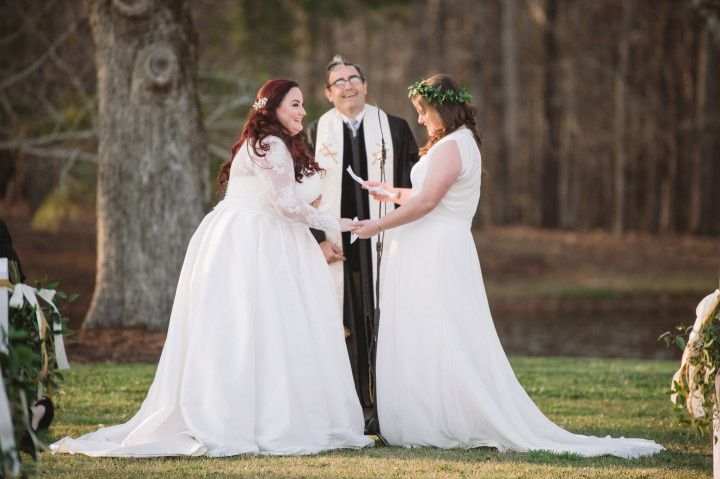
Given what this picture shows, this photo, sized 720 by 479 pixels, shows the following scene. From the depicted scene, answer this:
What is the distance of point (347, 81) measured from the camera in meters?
6.87

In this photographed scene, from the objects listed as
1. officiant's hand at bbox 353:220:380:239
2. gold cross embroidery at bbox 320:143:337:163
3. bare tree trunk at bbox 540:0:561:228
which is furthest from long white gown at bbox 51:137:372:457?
bare tree trunk at bbox 540:0:561:228

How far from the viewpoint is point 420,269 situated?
20.1 ft

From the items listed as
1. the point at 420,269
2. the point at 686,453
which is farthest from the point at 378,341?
the point at 686,453

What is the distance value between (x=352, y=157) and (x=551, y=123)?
24.7 meters

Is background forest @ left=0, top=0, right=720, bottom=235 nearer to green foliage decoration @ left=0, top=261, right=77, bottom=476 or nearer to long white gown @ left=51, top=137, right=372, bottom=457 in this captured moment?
long white gown @ left=51, top=137, right=372, bottom=457

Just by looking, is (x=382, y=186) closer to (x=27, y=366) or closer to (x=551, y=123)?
(x=27, y=366)

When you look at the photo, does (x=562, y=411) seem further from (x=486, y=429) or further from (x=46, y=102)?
(x=46, y=102)

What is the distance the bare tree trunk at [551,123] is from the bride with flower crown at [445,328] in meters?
24.9

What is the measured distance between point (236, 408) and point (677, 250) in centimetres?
2126

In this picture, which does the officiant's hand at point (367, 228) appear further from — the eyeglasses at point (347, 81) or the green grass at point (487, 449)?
the green grass at point (487, 449)

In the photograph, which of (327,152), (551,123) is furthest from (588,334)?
(551,123)

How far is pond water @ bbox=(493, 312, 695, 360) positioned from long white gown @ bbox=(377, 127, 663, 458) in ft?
29.3

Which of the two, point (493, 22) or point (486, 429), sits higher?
point (493, 22)

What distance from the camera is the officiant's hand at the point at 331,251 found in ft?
22.0
